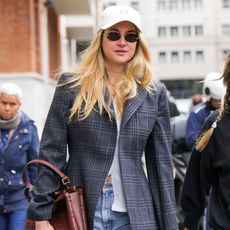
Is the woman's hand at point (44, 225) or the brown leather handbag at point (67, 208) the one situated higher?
the brown leather handbag at point (67, 208)

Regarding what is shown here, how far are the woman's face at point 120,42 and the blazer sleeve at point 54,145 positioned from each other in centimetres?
26

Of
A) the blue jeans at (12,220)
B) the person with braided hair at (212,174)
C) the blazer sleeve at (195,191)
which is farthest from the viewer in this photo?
the blue jeans at (12,220)

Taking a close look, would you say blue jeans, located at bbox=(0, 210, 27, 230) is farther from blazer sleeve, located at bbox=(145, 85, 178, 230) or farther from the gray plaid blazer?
blazer sleeve, located at bbox=(145, 85, 178, 230)

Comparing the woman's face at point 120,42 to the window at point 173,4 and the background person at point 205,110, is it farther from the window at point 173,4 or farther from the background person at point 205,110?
the window at point 173,4

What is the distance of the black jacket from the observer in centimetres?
303

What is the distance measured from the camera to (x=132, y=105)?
3.10 metres

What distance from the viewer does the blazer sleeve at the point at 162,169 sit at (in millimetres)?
3064

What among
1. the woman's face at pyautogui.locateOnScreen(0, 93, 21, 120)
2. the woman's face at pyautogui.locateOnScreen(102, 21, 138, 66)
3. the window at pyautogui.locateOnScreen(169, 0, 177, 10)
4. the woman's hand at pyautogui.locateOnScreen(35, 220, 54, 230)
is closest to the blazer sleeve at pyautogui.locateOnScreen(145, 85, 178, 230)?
the woman's face at pyautogui.locateOnScreen(102, 21, 138, 66)

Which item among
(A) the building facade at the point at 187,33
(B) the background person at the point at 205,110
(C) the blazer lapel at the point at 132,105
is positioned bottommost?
(B) the background person at the point at 205,110

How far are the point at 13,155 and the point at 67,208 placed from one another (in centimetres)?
235

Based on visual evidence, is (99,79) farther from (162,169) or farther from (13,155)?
(13,155)

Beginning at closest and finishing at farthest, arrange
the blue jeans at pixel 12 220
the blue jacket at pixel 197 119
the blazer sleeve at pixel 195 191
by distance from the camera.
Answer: the blazer sleeve at pixel 195 191 → the blue jeans at pixel 12 220 → the blue jacket at pixel 197 119

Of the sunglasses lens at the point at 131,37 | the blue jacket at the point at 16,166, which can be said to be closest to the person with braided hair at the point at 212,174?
the sunglasses lens at the point at 131,37

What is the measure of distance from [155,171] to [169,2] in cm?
6921
